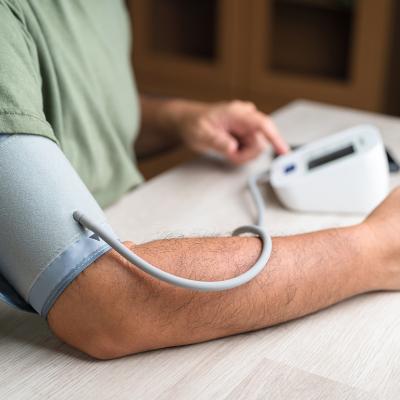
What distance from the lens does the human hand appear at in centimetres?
128

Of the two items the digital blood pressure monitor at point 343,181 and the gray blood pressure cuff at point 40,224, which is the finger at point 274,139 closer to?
the digital blood pressure monitor at point 343,181

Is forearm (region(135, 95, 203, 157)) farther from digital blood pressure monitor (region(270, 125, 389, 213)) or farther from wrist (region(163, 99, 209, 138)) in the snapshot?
digital blood pressure monitor (region(270, 125, 389, 213))

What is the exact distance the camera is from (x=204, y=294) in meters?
0.80

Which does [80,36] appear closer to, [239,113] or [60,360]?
[239,113]

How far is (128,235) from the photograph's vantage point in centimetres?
103

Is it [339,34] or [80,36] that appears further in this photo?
[339,34]

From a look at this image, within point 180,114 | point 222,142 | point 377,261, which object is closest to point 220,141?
point 222,142

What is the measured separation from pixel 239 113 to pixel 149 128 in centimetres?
25

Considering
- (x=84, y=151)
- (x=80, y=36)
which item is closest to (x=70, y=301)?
(x=84, y=151)

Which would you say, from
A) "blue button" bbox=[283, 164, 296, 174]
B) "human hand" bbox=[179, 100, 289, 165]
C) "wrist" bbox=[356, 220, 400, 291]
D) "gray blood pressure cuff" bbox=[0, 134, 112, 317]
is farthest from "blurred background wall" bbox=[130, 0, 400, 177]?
"gray blood pressure cuff" bbox=[0, 134, 112, 317]

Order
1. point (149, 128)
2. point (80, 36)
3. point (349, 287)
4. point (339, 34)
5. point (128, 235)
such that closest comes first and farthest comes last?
point (349, 287)
point (128, 235)
point (80, 36)
point (149, 128)
point (339, 34)

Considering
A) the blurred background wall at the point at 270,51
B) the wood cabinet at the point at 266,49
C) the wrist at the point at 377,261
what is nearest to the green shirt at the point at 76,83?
the wrist at the point at 377,261

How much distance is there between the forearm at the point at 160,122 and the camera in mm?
1412

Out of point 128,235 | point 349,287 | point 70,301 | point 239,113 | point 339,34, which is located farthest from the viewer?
point 339,34
